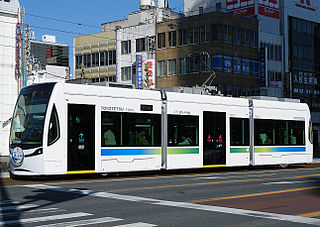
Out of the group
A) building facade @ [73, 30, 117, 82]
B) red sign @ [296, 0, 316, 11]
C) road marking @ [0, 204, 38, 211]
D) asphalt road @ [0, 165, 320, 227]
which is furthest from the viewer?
building facade @ [73, 30, 117, 82]

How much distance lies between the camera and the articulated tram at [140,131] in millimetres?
18031

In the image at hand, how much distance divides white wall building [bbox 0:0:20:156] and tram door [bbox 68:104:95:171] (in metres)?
28.8

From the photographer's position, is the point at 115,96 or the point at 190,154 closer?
the point at 115,96

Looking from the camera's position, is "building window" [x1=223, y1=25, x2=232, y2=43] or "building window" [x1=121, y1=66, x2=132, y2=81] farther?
"building window" [x1=121, y1=66, x2=132, y2=81]

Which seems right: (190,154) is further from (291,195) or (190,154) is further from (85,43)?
(85,43)

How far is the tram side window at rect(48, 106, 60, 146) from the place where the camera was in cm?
1789

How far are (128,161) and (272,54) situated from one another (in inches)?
1946

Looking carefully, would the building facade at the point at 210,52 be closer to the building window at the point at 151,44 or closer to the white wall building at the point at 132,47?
the building window at the point at 151,44

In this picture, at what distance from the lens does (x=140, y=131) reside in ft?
68.6

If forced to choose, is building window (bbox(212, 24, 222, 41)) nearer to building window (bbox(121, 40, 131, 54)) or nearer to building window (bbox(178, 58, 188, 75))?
building window (bbox(178, 58, 188, 75))

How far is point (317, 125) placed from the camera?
71438mm

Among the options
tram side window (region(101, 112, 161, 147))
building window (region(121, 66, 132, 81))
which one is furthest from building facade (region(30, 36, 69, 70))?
tram side window (region(101, 112, 161, 147))

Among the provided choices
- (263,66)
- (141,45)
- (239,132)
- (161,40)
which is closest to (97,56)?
(141,45)

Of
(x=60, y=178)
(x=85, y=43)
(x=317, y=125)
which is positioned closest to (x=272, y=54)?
(x=317, y=125)
